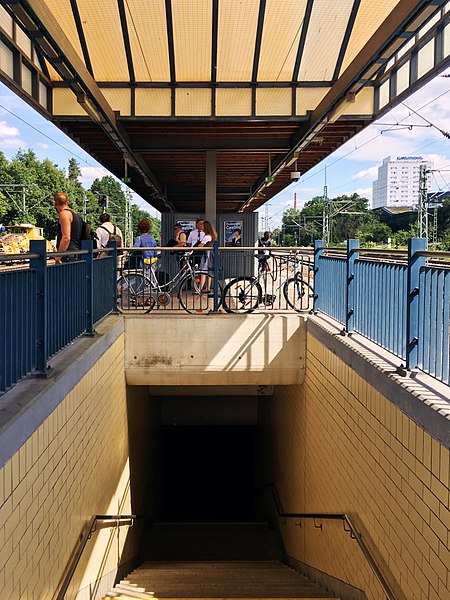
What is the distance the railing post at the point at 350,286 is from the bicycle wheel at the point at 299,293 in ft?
8.72

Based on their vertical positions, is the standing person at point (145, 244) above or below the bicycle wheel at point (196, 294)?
above

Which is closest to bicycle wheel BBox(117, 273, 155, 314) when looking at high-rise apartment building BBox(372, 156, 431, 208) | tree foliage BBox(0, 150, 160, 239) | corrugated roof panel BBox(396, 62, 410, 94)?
corrugated roof panel BBox(396, 62, 410, 94)

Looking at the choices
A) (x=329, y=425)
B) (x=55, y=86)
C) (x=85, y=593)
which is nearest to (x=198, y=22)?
(x=55, y=86)

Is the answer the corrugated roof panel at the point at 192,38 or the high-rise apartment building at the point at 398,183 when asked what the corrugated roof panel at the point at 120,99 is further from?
the high-rise apartment building at the point at 398,183

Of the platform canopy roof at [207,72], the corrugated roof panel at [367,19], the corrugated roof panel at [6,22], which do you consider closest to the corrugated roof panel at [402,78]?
the platform canopy roof at [207,72]

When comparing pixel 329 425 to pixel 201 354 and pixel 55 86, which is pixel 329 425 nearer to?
pixel 201 354

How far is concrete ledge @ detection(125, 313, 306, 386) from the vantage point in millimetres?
9281

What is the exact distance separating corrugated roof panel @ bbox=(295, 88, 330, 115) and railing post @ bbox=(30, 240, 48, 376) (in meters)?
7.75

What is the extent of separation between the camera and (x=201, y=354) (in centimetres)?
945

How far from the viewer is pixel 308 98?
11.2m

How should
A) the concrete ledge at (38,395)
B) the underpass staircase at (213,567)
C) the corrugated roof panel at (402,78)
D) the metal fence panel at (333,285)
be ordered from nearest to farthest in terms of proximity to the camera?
the concrete ledge at (38,395), the underpass staircase at (213,567), the metal fence panel at (333,285), the corrugated roof panel at (402,78)

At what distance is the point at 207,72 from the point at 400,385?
27.7ft

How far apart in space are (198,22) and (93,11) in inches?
67.9

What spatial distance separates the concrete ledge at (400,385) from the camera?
12.1 ft
